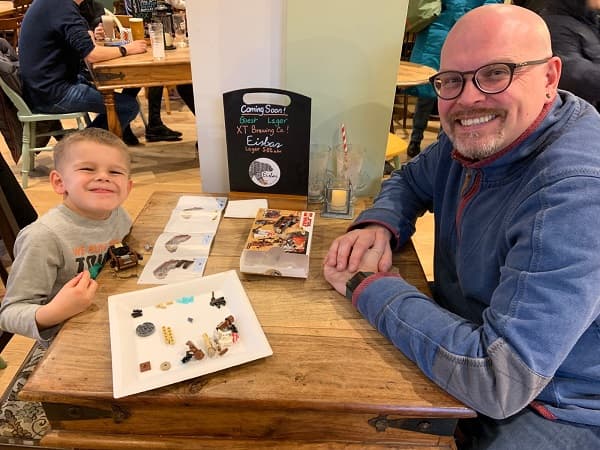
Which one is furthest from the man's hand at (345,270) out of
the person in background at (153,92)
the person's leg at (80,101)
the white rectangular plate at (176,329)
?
the person's leg at (80,101)

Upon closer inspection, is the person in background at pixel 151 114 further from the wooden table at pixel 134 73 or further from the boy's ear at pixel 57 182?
the boy's ear at pixel 57 182

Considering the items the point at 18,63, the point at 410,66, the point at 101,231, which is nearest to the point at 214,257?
the point at 101,231

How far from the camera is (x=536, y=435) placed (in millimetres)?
912

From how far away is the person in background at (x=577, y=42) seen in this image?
1878 millimetres

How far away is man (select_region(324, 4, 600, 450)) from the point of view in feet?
2.44

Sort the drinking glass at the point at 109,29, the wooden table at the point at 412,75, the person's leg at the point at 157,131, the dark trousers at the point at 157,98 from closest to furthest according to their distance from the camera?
the wooden table at the point at 412,75 < the drinking glass at the point at 109,29 < the dark trousers at the point at 157,98 < the person's leg at the point at 157,131

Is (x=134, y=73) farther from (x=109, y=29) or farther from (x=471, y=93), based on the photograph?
(x=471, y=93)

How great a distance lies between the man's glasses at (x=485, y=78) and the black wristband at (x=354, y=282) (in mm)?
442

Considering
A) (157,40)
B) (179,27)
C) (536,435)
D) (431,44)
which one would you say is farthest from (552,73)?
(179,27)

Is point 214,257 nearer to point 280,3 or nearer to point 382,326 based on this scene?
point 382,326

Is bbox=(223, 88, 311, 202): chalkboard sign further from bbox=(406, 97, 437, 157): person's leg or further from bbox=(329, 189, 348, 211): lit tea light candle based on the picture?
bbox=(406, 97, 437, 157): person's leg

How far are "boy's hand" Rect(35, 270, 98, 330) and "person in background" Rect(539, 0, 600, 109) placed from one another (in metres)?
2.01

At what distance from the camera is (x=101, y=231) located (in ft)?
3.84

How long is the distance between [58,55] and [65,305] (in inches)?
107
